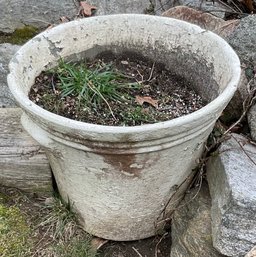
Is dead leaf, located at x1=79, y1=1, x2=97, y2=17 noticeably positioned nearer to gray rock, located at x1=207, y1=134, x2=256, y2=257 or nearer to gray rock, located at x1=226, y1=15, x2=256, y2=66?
gray rock, located at x1=226, y1=15, x2=256, y2=66

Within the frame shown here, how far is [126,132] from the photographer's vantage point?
186cm

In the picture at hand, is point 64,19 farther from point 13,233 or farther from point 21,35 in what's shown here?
point 13,233

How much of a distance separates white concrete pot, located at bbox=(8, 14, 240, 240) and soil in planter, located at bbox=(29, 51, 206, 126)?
1.8 inches

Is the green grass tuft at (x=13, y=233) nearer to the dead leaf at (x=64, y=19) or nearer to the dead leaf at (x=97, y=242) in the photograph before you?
the dead leaf at (x=97, y=242)

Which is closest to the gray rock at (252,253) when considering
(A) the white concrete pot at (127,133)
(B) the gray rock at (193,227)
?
(B) the gray rock at (193,227)

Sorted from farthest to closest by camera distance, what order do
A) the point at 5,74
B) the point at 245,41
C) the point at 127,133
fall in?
the point at 5,74, the point at 245,41, the point at 127,133

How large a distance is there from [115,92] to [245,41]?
28.2 inches

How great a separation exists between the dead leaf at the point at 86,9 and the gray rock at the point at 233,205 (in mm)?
1506

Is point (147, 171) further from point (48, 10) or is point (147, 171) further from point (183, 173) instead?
point (48, 10)

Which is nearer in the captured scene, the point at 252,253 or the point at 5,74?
the point at 252,253

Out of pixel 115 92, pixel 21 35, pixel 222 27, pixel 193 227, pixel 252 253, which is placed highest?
pixel 115 92

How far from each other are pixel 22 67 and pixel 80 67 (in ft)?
0.91

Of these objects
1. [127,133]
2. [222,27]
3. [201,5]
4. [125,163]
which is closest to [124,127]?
[127,133]

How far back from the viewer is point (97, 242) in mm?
2508
